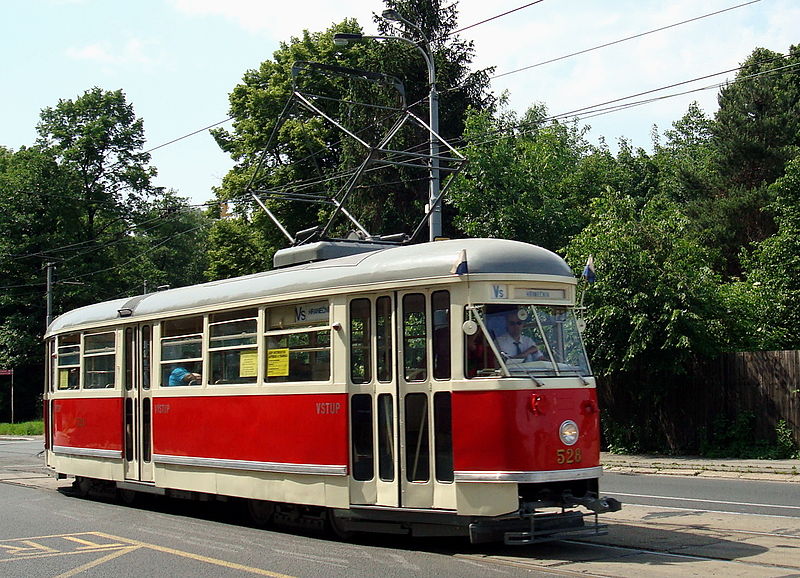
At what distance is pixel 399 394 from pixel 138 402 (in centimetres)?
589

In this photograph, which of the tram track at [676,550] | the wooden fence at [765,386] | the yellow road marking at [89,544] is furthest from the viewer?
the wooden fence at [765,386]

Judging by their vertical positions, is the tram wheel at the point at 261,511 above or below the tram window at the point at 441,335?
below

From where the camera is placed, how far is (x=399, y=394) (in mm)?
10766

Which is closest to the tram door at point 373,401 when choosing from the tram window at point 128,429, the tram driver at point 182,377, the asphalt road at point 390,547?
the asphalt road at point 390,547

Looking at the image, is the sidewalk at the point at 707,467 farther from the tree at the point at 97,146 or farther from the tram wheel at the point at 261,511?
the tree at the point at 97,146

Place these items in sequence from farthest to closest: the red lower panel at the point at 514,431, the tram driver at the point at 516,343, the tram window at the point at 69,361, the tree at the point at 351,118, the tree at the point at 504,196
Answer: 1. the tree at the point at 351,118
2. the tree at the point at 504,196
3. the tram window at the point at 69,361
4. the tram driver at the point at 516,343
5. the red lower panel at the point at 514,431

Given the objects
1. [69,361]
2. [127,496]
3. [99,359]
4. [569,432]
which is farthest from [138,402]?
[569,432]

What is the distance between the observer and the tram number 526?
33.2ft

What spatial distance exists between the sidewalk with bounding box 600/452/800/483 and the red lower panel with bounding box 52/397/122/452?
9.56 metres

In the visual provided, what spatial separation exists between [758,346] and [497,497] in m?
14.6

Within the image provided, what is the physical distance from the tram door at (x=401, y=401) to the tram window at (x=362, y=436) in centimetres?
1

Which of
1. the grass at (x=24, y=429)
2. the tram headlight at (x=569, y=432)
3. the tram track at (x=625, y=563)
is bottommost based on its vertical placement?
the grass at (x=24, y=429)

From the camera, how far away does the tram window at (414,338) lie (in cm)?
1068

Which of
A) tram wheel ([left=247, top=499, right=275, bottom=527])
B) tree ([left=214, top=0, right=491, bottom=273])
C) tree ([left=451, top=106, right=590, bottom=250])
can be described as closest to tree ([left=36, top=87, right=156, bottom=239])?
tree ([left=214, top=0, right=491, bottom=273])
